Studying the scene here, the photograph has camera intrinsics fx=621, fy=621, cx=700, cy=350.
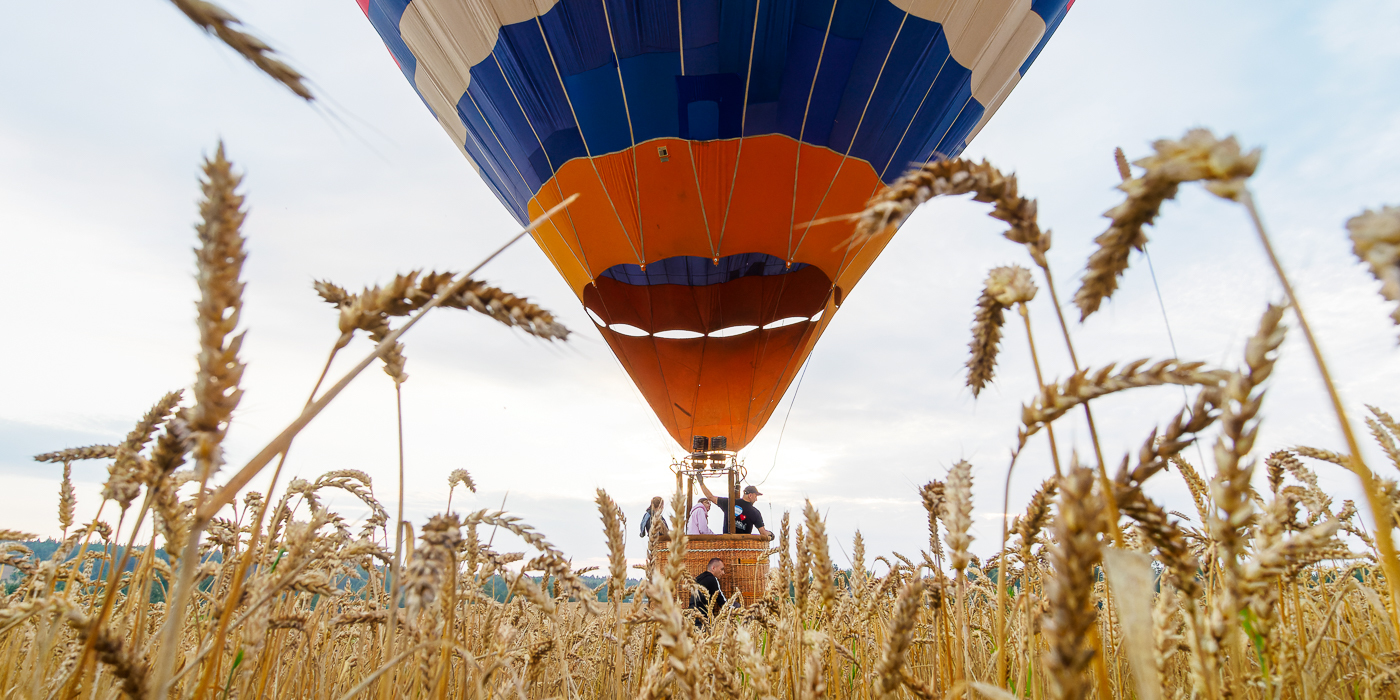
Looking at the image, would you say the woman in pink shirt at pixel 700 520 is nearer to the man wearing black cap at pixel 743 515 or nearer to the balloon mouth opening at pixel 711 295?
the man wearing black cap at pixel 743 515

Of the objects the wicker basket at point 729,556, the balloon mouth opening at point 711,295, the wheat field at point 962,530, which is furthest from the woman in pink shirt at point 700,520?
the wheat field at point 962,530

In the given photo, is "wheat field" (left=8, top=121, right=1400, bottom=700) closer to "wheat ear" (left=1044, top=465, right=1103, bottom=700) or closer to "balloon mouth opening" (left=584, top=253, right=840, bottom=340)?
"wheat ear" (left=1044, top=465, right=1103, bottom=700)

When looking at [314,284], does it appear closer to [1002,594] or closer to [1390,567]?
[1002,594]

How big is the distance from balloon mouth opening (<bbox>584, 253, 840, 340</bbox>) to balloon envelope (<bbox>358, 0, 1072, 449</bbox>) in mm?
36

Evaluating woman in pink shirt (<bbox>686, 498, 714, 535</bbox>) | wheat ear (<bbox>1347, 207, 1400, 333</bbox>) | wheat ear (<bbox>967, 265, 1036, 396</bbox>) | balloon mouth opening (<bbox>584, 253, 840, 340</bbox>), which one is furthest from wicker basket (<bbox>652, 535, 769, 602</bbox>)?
wheat ear (<bbox>1347, 207, 1400, 333</bbox>)

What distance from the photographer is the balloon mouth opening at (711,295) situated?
36.9 ft

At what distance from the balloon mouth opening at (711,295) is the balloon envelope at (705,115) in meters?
0.04

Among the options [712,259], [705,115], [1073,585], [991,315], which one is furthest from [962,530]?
[712,259]

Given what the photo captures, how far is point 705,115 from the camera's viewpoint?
9.55 meters

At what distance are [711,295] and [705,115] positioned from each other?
11.0 ft

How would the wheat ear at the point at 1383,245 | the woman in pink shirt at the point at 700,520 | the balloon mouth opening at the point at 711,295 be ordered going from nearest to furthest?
1. the wheat ear at the point at 1383,245
2. the balloon mouth opening at the point at 711,295
3. the woman in pink shirt at the point at 700,520

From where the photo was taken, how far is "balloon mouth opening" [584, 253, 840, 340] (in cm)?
1124

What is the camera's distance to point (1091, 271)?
1.08 m

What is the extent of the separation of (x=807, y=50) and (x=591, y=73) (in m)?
3.16
